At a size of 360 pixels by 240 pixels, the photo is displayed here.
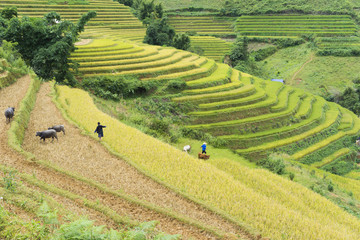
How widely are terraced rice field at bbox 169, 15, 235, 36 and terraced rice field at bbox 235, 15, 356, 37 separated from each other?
245 centimetres

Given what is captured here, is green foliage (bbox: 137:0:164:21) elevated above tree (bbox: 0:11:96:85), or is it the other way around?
green foliage (bbox: 137:0:164:21)

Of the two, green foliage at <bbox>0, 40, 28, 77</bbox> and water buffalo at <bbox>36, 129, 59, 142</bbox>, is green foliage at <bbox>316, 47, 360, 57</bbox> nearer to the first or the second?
green foliage at <bbox>0, 40, 28, 77</bbox>

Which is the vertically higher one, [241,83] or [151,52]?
[151,52]

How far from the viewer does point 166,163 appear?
1098cm

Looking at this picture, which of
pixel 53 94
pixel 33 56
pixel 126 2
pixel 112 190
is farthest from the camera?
pixel 126 2

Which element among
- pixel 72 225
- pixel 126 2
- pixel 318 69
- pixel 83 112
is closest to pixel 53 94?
pixel 83 112

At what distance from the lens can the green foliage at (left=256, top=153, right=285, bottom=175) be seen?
56.7ft

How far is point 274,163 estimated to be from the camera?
18766 millimetres

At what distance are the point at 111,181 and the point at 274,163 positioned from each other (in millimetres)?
12440

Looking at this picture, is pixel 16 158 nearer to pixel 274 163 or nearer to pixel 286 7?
pixel 274 163

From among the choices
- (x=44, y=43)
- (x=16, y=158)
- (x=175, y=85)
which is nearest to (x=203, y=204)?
(x=16, y=158)

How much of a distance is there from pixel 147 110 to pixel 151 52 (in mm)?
10765

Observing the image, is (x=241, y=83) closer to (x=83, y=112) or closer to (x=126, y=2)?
(x=83, y=112)

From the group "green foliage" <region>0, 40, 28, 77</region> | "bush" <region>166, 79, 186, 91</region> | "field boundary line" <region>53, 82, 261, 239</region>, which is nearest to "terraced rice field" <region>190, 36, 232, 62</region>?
"bush" <region>166, 79, 186, 91</region>
